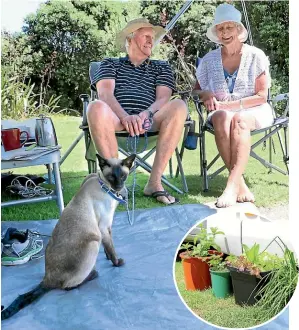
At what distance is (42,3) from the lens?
262cm

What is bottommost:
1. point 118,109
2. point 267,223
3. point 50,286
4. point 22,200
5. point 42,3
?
point 50,286

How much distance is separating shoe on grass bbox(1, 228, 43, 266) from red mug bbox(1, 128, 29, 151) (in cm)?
43

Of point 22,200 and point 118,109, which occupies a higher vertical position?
point 118,109

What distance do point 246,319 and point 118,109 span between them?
1190mm

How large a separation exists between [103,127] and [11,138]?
0.46 metres

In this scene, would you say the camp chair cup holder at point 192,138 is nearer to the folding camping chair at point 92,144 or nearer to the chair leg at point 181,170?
the chair leg at point 181,170

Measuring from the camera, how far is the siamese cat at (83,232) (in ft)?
8.42

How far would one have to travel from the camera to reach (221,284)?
102 inches

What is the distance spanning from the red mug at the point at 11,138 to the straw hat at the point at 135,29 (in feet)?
2.18

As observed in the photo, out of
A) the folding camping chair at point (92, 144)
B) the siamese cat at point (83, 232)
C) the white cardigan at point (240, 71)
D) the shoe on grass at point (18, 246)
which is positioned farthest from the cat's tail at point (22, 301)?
the white cardigan at point (240, 71)

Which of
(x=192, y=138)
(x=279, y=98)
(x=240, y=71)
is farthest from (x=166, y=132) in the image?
(x=279, y=98)

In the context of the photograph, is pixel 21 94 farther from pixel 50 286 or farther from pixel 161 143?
pixel 50 286

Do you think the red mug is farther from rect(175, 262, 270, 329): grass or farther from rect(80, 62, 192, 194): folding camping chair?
rect(175, 262, 270, 329): grass

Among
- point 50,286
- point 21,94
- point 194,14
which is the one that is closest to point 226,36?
point 194,14
